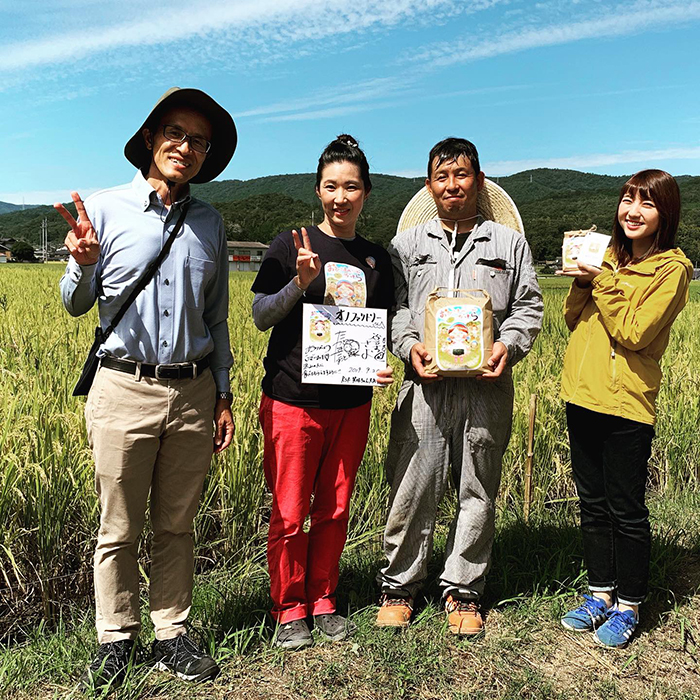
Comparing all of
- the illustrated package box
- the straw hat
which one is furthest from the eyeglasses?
the illustrated package box

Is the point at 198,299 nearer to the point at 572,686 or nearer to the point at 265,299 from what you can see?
the point at 265,299

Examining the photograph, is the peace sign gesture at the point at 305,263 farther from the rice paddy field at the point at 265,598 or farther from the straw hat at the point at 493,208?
the rice paddy field at the point at 265,598

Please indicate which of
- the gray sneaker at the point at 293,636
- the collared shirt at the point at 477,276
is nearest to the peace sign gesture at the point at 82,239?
the collared shirt at the point at 477,276

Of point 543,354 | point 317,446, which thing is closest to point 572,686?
point 317,446

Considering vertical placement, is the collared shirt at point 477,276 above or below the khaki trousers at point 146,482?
above

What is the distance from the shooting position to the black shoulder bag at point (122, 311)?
80.6 inches

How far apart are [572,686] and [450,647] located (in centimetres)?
45

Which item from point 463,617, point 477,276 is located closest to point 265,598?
point 463,617

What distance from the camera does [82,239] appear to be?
1.88m

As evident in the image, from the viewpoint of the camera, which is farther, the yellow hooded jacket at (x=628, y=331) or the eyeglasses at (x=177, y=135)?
the yellow hooded jacket at (x=628, y=331)

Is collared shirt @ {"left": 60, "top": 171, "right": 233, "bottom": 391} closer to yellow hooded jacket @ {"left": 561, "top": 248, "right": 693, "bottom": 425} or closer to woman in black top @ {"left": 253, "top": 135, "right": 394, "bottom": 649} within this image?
woman in black top @ {"left": 253, "top": 135, "right": 394, "bottom": 649}

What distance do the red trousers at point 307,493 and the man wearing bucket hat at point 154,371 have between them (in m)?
0.28

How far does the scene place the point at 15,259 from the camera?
90.8 meters

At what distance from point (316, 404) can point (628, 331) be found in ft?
3.91
